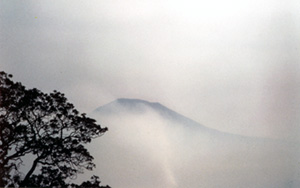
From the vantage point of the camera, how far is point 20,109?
Answer: 443cm

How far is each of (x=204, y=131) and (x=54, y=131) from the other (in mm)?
1877

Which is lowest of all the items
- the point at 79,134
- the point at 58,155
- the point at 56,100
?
the point at 58,155

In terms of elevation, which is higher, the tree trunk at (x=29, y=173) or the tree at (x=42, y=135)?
the tree at (x=42, y=135)

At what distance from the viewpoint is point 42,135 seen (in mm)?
4496

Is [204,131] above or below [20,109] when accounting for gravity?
above

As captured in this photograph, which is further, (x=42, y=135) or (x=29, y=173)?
(x=42, y=135)

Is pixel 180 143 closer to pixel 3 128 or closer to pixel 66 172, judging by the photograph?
pixel 66 172

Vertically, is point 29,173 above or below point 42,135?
below

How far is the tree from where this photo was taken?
14.4ft

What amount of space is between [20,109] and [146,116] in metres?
1.56

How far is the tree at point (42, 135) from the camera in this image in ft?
14.4

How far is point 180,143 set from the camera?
4543mm

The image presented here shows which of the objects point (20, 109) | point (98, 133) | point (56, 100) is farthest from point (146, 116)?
point (20, 109)

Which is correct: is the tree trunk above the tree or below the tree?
below
